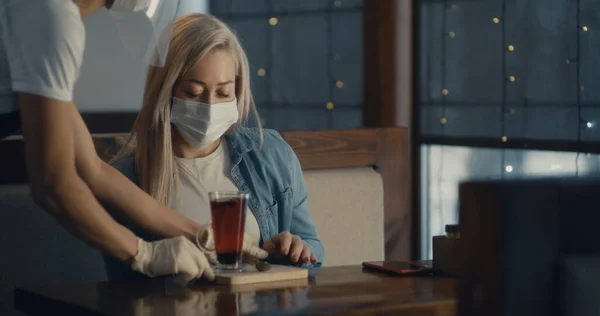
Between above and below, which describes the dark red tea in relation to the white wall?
below

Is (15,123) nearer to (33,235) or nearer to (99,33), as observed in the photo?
(33,235)

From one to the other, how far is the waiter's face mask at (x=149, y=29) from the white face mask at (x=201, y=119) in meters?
0.30

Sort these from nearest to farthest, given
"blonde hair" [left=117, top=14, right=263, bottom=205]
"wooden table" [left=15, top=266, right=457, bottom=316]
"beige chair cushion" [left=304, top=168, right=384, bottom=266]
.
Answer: "wooden table" [left=15, top=266, right=457, bottom=316] → "blonde hair" [left=117, top=14, right=263, bottom=205] → "beige chair cushion" [left=304, top=168, right=384, bottom=266]

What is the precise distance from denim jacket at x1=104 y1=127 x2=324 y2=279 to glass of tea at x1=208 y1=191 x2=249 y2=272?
1.39 ft

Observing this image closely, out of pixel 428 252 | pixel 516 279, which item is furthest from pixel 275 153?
pixel 428 252

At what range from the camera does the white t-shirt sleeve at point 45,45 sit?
1.55 meters

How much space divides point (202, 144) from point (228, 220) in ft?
1.68

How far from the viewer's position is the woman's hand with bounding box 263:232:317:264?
1.94m

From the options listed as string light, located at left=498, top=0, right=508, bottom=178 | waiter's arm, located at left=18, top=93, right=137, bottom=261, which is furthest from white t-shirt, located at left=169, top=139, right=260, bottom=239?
string light, located at left=498, top=0, right=508, bottom=178

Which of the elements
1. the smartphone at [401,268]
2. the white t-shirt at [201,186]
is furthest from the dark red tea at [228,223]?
the white t-shirt at [201,186]

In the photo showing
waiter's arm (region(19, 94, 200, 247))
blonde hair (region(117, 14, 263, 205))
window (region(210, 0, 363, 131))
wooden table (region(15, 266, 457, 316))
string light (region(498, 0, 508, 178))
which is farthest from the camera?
window (region(210, 0, 363, 131))

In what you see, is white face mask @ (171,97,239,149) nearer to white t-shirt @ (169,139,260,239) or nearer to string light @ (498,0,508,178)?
white t-shirt @ (169,139,260,239)

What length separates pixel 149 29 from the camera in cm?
185

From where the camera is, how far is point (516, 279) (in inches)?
48.9
